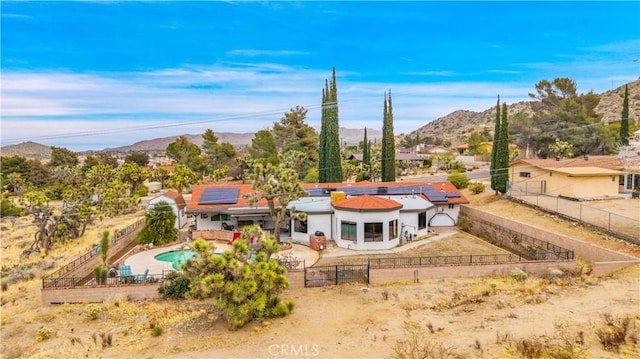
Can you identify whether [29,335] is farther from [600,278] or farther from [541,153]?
[541,153]

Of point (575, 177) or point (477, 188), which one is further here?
point (477, 188)

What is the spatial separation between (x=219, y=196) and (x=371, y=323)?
20516mm

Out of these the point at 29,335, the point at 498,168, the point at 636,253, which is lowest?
the point at 29,335

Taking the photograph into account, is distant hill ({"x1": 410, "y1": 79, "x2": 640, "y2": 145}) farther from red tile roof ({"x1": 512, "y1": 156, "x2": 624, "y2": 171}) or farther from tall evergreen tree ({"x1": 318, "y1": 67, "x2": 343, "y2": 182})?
tall evergreen tree ({"x1": 318, "y1": 67, "x2": 343, "y2": 182})

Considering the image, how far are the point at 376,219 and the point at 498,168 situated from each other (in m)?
19.1

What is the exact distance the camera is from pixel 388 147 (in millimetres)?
47000

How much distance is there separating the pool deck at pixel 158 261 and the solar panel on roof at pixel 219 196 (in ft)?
13.4

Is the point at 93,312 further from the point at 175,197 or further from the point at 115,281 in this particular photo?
the point at 175,197

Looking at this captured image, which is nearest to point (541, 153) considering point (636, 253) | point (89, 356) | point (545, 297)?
point (636, 253)

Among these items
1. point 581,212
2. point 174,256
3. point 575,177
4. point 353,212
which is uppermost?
point 575,177

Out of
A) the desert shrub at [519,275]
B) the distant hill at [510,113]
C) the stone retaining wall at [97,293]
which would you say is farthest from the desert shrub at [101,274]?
the distant hill at [510,113]

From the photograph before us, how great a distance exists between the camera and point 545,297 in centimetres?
1914

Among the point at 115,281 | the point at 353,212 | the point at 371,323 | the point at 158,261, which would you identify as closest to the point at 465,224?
the point at 353,212

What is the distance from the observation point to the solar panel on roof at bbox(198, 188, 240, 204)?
1305 inches
